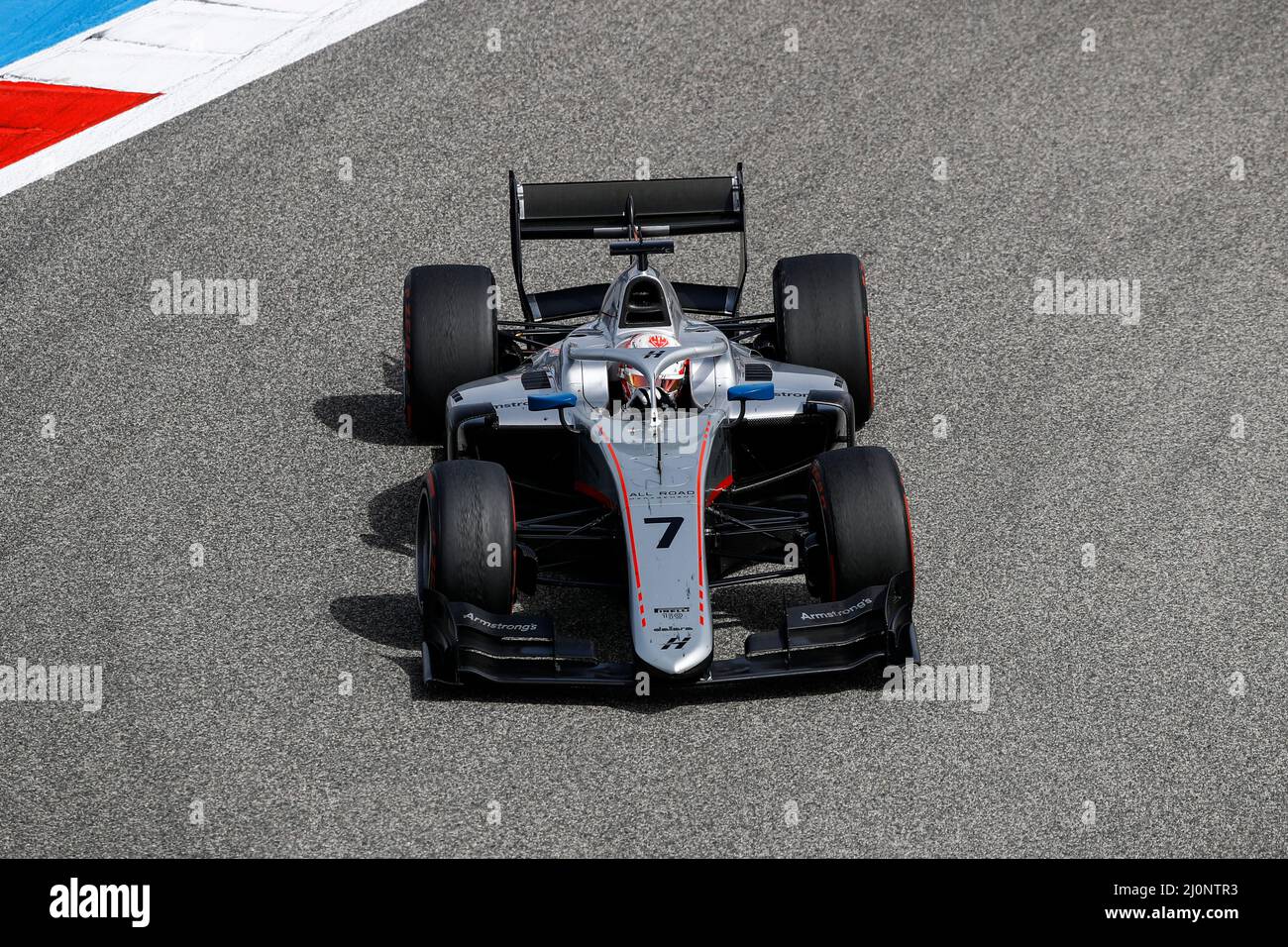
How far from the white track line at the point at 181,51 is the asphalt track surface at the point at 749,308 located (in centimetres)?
26

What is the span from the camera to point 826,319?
8789 mm

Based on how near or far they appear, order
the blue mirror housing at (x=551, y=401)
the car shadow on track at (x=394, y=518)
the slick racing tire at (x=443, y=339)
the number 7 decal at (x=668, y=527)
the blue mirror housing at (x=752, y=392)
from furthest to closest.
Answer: the slick racing tire at (x=443, y=339) → the car shadow on track at (x=394, y=518) → the blue mirror housing at (x=752, y=392) → the blue mirror housing at (x=551, y=401) → the number 7 decal at (x=668, y=527)

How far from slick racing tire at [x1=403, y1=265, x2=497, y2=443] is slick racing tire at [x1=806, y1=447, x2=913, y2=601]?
229 centimetres

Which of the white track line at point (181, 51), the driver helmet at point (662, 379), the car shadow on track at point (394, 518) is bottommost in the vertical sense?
the car shadow on track at point (394, 518)

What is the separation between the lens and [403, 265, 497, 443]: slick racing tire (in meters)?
8.68

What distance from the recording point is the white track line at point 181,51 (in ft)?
41.2

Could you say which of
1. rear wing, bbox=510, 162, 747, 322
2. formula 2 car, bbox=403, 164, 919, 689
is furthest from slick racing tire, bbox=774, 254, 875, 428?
rear wing, bbox=510, 162, 747, 322

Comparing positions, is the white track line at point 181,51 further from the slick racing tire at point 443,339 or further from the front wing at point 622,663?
the front wing at point 622,663

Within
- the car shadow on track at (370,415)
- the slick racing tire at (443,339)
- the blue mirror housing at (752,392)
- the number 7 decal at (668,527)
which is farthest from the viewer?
the car shadow on track at (370,415)

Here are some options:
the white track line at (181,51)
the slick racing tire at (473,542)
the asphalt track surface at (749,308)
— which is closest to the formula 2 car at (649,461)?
the slick racing tire at (473,542)

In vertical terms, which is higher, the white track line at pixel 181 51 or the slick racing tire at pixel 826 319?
the white track line at pixel 181 51

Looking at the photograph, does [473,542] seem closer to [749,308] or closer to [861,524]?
[861,524]

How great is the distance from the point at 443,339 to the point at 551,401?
1330 millimetres

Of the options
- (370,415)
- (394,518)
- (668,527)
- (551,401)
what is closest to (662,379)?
(551,401)
